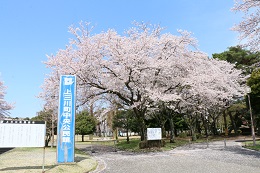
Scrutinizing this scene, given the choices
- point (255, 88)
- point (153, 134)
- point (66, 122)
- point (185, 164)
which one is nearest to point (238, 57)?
point (255, 88)

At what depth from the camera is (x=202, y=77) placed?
19734 mm

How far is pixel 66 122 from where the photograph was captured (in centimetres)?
1070

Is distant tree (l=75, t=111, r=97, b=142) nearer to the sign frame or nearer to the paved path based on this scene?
the sign frame

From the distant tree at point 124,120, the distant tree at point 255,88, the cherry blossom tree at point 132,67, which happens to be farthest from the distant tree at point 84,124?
the distant tree at point 255,88

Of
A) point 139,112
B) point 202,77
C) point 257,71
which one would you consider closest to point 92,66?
point 139,112

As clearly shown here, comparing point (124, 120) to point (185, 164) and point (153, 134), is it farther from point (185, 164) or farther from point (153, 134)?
point (185, 164)

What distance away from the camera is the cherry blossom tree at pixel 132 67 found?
56.1ft

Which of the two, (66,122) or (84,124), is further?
(84,124)

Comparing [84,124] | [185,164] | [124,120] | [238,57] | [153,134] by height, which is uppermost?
[238,57]

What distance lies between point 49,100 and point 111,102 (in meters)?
6.80

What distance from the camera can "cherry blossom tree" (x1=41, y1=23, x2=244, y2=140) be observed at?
56.1 ft

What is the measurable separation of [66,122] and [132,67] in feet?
25.1

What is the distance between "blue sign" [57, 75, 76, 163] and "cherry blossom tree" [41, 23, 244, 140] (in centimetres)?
541

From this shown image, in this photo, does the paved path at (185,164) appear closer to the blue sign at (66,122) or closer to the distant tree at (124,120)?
the blue sign at (66,122)
